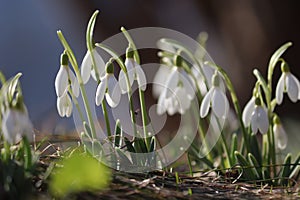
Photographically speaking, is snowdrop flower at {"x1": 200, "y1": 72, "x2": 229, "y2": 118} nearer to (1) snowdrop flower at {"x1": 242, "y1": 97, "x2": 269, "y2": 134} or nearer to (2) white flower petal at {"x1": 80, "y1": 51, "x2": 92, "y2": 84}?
(1) snowdrop flower at {"x1": 242, "y1": 97, "x2": 269, "y2": 134}

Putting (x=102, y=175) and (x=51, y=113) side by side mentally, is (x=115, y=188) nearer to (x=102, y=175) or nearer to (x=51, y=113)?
(x=102, y=175)

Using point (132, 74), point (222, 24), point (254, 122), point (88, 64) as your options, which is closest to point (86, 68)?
point (88, 64)

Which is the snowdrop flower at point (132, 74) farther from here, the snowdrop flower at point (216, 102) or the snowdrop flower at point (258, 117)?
the snowdrop flower at point (258, 117)

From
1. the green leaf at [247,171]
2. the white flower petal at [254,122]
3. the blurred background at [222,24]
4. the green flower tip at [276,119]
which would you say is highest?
the blurred background at [222,24]

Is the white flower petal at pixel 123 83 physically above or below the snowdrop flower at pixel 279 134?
above

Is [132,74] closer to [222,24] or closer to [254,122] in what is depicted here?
[254,122]

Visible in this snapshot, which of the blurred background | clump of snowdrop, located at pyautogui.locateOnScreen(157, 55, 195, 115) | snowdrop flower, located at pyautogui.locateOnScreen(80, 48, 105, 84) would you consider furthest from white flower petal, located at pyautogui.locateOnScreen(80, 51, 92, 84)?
the blurred background

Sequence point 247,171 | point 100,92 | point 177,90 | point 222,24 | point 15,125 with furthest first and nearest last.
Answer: point 222,24 < point 177,90 < point 247,171 < point 100,92 < point 15,125

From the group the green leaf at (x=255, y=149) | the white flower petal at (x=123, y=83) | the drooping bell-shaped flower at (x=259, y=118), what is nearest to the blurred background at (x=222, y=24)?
the green leaf at (x=255, y=149)
